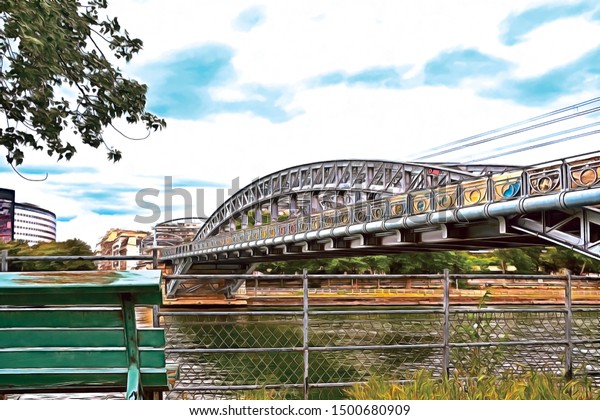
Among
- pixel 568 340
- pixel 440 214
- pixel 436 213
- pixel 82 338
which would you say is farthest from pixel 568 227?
pixel 82 338

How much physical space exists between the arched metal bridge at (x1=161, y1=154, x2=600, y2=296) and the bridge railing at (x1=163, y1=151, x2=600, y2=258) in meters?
0.02

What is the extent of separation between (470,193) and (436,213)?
1458mm

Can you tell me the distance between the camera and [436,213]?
62.2 feet

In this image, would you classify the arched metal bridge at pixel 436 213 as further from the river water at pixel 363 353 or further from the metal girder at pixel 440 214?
the river water at pixel 363 353

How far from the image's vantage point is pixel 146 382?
439 cm

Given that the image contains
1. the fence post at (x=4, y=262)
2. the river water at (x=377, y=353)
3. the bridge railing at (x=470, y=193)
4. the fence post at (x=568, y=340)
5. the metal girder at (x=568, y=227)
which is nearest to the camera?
the fence post at (x=4, y=262)

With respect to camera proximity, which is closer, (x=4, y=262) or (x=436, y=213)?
(x=4, y=262)

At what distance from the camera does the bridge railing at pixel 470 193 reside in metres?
13.6

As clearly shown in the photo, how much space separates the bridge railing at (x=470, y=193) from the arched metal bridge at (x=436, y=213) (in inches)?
0.8

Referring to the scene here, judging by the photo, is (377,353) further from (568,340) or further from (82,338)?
(82,338)

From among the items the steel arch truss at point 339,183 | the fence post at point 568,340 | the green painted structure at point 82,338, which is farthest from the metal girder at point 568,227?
the green painted structure at point 82,338

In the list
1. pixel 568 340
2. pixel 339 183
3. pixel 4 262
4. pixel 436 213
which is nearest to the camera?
pixel 4 262

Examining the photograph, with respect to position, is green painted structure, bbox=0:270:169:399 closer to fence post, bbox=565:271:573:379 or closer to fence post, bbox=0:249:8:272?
fence post, bbox=0:249:8:272

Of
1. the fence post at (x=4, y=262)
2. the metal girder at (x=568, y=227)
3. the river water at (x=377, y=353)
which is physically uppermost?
the metal girder at (x=568, y=227)
